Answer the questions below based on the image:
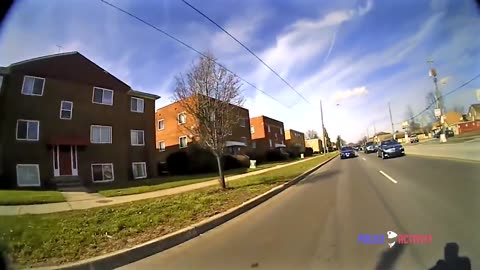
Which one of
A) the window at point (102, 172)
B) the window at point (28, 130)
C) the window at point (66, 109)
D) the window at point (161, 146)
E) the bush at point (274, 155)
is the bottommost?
the window at point (102, 172)

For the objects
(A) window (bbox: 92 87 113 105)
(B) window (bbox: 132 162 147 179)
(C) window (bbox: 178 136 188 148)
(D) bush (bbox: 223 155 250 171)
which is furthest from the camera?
(C) window (bbox: 178 136 188 148)

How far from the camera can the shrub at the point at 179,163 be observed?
3194 cm

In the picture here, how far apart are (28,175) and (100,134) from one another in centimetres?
811

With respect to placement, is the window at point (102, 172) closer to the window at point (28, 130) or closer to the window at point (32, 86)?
the window at point (28, 130)

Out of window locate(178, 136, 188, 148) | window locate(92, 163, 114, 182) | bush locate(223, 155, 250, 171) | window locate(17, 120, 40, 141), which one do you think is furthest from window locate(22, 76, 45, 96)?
window locate(178, 136, 188, 148)

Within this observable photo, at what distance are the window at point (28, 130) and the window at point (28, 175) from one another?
136cm

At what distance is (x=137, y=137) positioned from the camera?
28781 millimetres

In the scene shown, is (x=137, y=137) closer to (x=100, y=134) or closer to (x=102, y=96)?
(x=100, y=134)

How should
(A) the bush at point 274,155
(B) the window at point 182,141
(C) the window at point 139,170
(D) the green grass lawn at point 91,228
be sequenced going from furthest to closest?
(A) the bush at point 274,155 < (B) the window at point 182,141 < (C) the window at point 139,170 < (D) the green grass lawn at point 91,228

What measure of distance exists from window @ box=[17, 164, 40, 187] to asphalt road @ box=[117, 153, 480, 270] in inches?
465

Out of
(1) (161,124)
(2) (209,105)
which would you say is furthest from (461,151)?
(1) (161,124)

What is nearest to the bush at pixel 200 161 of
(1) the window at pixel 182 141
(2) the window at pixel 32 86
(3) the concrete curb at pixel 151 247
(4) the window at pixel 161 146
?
(1) the window at pixel 182 141

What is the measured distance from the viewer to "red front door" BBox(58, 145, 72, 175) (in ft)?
69.1

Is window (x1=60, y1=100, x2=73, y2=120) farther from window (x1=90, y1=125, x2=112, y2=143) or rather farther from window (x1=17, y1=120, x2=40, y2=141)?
window (x1=90, y1=125, x2=112, y2=143)
